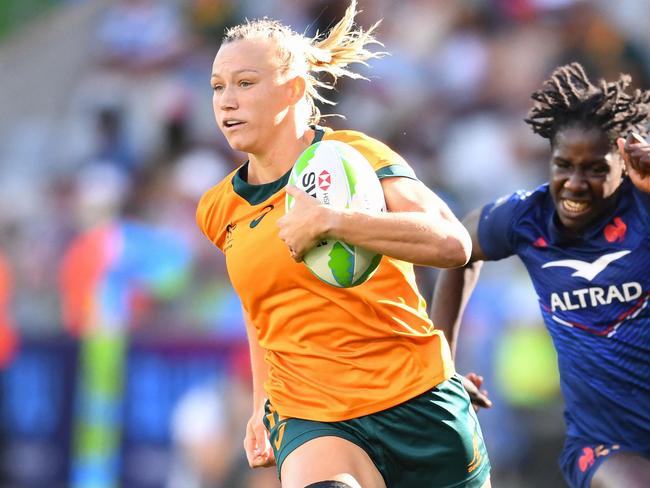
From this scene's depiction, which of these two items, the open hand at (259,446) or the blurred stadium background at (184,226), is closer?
the open hand at (259,446)

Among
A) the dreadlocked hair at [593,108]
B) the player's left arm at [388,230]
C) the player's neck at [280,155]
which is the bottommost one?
the player's left arm at [388,230]

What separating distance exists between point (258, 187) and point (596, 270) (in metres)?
1.43

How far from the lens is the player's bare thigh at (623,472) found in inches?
163

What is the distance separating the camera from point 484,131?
9195mm

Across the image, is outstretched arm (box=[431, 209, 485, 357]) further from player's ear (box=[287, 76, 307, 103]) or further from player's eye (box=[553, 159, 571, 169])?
player's ear (box=[287, 76, 307, 103])

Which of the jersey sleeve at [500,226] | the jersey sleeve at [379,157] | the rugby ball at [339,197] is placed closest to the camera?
the rugby ball at [339,197]

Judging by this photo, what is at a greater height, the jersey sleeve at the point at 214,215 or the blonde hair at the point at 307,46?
the blonde hair at the point at 307,46

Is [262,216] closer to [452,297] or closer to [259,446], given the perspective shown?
[259,446]

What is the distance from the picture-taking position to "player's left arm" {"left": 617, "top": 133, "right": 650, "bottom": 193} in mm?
3980

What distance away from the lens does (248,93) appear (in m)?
3.74

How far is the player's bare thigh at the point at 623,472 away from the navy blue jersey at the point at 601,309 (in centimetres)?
9

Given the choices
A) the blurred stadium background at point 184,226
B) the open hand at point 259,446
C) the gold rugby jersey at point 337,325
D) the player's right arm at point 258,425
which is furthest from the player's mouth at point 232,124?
the blurred stadium background at point 184,226

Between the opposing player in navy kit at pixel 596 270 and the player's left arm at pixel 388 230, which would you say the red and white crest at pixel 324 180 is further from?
the opposing player in navy kit at pixel 596 270

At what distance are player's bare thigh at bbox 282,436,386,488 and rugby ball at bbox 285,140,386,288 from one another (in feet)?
1.81
